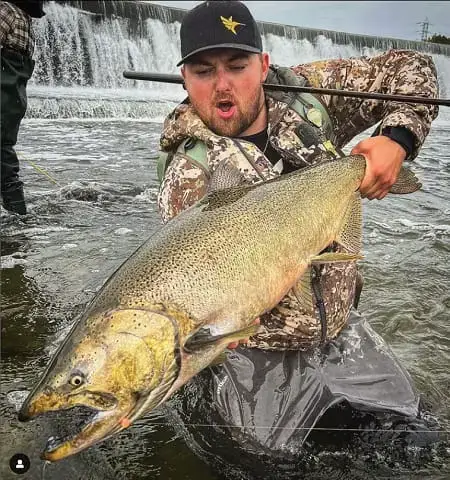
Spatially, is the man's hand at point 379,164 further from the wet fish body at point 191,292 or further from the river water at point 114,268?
the river water at point 114,268

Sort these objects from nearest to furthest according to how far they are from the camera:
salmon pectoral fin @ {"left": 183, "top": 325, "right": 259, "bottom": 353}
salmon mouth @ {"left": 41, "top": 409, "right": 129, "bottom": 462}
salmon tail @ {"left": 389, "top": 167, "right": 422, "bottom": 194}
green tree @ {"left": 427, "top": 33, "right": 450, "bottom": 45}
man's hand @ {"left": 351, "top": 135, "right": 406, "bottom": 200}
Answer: salmon mouth @ {"left": 41, "top": 409, "right": 129, "bottom": 462} < salmon pectoral fin @ {"left": 183, "top": 325, "right": 259, "bottom": 353} < man's hand @ {"left": 351, "top": 135, "right": 406, "bottom": 200} < salmon tail @ {"left": 389, "top": 167, "right": 422, "bottom": 194} < green tree @ {"left": 427, "top": 33, "right": 450, "bottom": 45}

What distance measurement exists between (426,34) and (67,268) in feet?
111

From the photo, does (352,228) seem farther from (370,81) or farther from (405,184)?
(370,81)

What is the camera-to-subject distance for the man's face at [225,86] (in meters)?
2.99

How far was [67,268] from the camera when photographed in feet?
17.3

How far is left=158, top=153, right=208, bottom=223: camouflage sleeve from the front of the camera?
2998mm

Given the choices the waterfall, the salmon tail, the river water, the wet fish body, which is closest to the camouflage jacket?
the salmon tail

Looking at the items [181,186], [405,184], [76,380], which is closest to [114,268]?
[181,186]

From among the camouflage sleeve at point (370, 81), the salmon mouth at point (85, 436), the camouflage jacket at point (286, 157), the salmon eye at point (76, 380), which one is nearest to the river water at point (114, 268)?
the camouflage jacket at point (286, 157)

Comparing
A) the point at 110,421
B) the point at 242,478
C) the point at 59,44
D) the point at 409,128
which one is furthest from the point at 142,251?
the point at 59,44

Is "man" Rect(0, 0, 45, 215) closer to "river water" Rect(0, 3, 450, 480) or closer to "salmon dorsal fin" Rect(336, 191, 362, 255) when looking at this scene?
"river water" Rect(0, 3, 450, 480)

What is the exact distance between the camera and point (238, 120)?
312 centimetres

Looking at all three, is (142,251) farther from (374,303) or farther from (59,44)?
(59,44)

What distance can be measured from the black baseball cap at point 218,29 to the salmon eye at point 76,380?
178cm
